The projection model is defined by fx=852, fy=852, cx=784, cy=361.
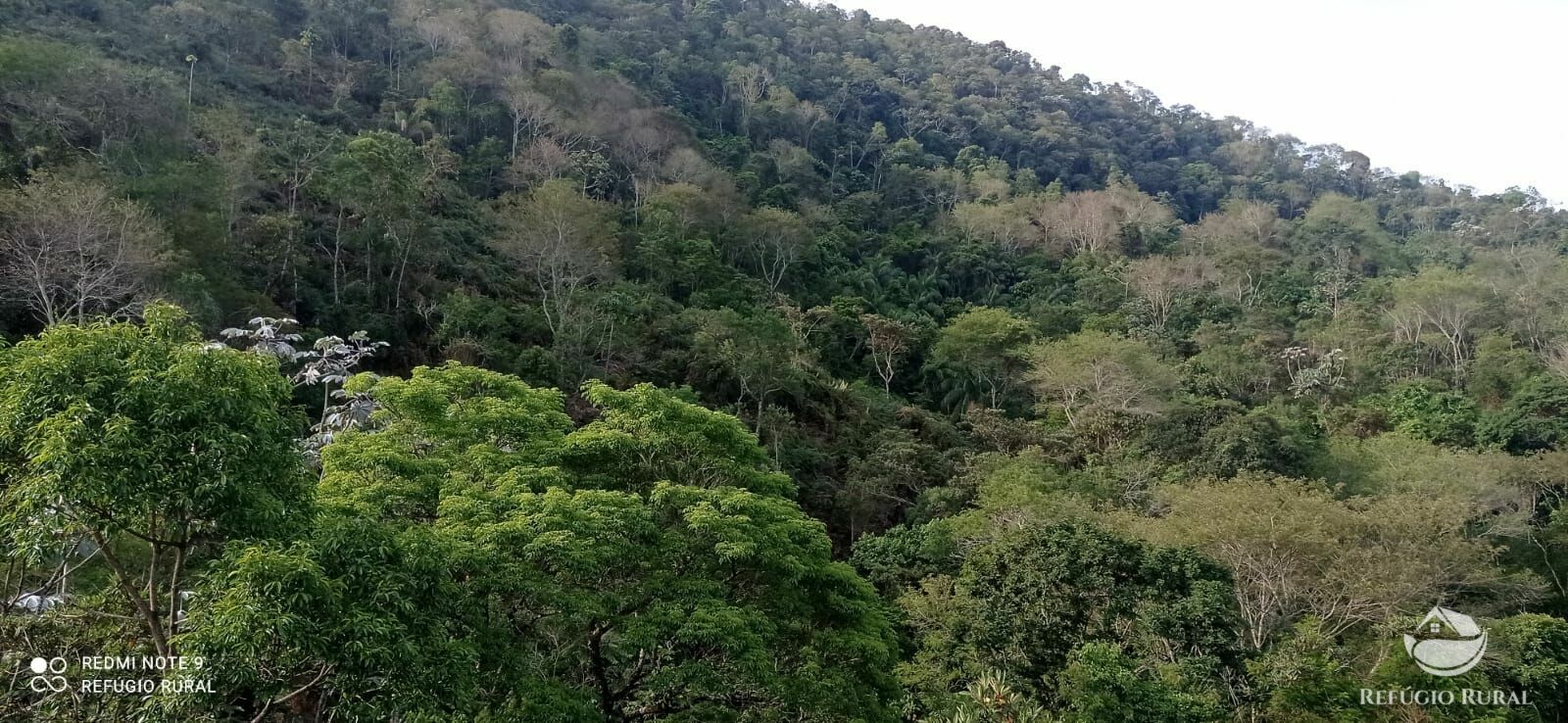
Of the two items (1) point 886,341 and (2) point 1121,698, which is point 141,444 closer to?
(2) point 1121,698

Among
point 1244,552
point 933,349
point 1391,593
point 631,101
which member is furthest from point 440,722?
point 631,101

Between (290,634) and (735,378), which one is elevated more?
(290,634)

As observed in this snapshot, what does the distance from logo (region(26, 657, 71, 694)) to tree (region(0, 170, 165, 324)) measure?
31.2 ft

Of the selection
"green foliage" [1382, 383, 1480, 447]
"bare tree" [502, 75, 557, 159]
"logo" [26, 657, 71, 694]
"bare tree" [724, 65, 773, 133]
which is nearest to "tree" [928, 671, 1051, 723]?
"logo" [26, 657, 71, 694]

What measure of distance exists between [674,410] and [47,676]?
6.09 metres

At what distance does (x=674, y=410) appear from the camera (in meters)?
10.4

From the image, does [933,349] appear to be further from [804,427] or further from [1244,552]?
[1244,552]

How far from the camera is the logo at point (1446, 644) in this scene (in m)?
11.2

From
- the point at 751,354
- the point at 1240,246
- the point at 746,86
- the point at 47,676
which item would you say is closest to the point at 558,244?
the point at 751,354

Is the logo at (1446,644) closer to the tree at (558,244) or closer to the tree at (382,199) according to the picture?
the tree at (558,244)

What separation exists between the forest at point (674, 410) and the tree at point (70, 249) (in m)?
0.08

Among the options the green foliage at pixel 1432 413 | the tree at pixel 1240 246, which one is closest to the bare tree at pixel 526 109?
the tree at pixel 1240 246

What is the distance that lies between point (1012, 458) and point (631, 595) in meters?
13.4

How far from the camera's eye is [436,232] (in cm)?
2219
